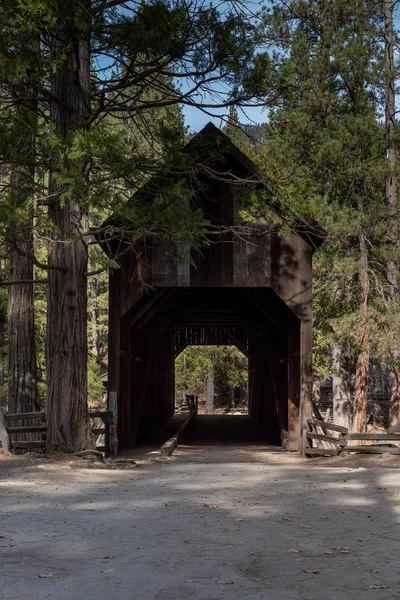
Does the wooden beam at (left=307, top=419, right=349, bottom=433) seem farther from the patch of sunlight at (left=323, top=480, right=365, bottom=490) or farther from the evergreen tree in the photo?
the patch of sunlight at (left=323, top=480, right=365, bottom=490)

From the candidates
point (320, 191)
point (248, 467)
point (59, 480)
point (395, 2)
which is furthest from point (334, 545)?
point (395, 2)

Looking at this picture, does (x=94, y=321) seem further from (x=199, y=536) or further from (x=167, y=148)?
(x=199, y=536)

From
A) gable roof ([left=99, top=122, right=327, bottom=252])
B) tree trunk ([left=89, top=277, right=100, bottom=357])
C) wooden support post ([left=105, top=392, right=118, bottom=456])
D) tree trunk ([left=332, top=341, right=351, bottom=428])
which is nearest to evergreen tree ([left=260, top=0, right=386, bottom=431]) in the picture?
tree trunk ([left=332, top=341, right=351, bottom=428])

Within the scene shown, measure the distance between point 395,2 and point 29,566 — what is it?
758 inches

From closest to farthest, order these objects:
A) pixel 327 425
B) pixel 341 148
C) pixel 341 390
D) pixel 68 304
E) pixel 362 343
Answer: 1. pixel 68 304
2. pixel 327 425
3. pixel 362 343
4. pixel 341 148
5. pixel 341 390

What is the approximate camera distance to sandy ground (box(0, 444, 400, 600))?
14.1ft

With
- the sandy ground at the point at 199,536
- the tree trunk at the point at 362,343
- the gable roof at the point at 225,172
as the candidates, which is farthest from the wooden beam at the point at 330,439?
the tree trunk at the point at 362,343

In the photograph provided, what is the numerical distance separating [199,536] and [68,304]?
634 cm

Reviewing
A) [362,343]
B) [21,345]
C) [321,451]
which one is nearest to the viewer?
[321,451]

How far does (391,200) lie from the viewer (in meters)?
18.9

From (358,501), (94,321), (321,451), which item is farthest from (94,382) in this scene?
(358,501)

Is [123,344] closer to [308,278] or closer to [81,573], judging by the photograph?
[308,278]

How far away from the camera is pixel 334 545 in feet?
17.6

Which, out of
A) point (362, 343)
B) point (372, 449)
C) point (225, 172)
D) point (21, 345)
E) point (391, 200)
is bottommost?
point (372, 449)
